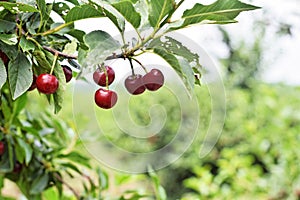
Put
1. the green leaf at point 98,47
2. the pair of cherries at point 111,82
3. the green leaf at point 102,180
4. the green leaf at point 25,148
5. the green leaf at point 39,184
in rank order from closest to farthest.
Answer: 1. the green leaf at point 98,47
2. the pair of cherries at point 111,82
3. the green leaf at point 25,148
4. the green leaf at point 39,184
5. the green leaf at point 102,180

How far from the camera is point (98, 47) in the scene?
63 cm

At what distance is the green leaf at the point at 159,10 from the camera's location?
66cm

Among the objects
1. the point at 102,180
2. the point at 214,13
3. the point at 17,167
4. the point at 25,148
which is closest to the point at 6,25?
the point at 214,13

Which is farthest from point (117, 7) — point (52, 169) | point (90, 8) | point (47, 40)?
point (52, 169)

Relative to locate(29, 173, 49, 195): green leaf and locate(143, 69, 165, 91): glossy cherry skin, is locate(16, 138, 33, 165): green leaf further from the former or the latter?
locate(143, 69, 165, 91): glossy cherry skin

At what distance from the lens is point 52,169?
143cm

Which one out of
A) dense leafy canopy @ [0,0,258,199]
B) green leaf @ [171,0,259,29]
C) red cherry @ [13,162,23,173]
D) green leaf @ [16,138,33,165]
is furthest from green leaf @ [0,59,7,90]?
red cherry @ [13,162,23,173]

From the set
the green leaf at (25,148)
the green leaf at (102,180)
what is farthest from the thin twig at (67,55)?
the green leaf at (102,180)

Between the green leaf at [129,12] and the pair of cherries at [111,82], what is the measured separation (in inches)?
2.9

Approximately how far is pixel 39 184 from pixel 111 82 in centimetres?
71

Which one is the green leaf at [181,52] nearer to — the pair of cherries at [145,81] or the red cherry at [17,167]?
the pair of cherries at [145,81]

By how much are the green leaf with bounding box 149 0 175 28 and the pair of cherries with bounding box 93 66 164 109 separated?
8cm

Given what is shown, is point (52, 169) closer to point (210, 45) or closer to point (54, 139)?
point (54, 139)

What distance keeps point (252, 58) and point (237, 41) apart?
31 centimetres
